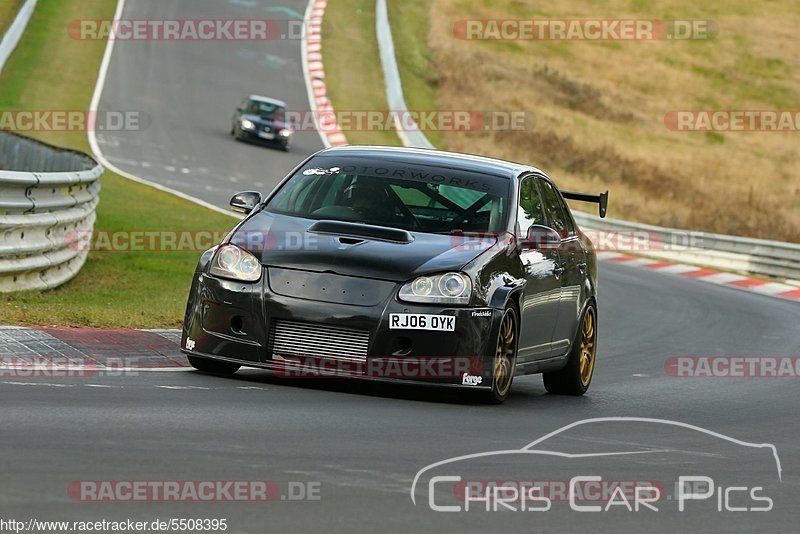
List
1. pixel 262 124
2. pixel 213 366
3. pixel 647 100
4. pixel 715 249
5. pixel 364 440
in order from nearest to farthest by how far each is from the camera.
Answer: pixel 364 440 → pixel 213 366 → pixel 715 249 → pixel 262 124 → pixel 647 100

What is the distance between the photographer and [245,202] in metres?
10.4

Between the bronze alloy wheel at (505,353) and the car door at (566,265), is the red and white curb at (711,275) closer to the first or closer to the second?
the car door at (566,265)

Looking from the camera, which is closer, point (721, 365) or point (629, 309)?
point (721, 365)

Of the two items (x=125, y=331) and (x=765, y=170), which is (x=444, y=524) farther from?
(x=765, y=170)

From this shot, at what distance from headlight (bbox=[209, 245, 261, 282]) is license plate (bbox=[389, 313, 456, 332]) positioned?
883mm

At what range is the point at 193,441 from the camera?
23.5 ft

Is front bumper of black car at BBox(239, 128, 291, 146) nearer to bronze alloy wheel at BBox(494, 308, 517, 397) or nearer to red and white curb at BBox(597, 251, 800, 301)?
red and white curb at BBox(597, 251, 800, 301)

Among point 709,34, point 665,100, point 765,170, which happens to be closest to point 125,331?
point 765,170

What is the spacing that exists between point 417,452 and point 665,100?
53561 mm

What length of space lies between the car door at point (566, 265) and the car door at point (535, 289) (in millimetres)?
127

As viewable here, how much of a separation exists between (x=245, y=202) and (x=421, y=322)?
1.84m

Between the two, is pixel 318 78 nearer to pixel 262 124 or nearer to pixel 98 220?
pixel 262 124

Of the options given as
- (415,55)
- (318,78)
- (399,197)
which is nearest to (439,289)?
(399,197)

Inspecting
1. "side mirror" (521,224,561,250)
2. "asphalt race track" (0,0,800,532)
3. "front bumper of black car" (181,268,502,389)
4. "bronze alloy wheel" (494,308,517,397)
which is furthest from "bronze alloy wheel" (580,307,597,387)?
"front bumper of black car" (181,268,502,389)
